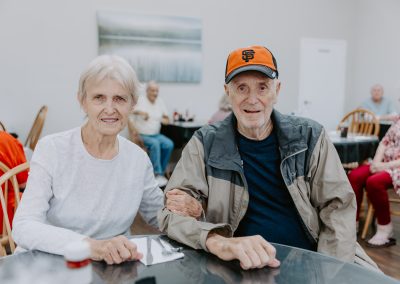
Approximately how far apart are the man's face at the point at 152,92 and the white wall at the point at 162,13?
0.50 meters

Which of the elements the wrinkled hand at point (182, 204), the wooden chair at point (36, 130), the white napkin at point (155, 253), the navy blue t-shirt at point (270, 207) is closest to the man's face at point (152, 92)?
the wooden chair at point (36, 130)

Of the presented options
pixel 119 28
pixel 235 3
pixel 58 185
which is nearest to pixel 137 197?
pixel 58 185

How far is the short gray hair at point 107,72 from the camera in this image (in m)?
1.33

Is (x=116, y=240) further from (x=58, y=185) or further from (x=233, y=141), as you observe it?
(x=233, y=141)

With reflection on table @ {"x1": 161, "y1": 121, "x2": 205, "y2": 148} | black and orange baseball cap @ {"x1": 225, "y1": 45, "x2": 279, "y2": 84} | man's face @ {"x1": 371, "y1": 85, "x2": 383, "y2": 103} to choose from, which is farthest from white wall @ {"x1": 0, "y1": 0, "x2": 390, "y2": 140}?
black and orange baseball cap @ {"x1": 225, "y1": 45, "x2": 279, "y2": 84}

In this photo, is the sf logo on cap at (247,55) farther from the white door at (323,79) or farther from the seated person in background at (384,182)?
the white door at (323,79)

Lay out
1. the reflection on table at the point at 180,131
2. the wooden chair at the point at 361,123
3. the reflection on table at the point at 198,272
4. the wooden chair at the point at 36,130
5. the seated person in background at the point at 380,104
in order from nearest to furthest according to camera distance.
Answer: the reflection on table at the point at 198,272 → the wooden chair at the point at 36,130 → the wooden chair at the point at 361,123 → the reflection on table at the point at 180,131 → the seated person in background at the point at 380,104

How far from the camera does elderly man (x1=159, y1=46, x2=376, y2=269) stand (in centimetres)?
135

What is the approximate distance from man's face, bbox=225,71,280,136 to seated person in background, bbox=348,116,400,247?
81.0 inches

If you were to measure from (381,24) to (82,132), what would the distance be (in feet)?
21.2

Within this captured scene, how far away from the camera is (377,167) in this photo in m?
3.17

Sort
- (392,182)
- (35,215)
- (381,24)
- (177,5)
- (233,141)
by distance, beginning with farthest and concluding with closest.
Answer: (381,24) < (177,5) < (392,182) < (233,141) < (35,215)

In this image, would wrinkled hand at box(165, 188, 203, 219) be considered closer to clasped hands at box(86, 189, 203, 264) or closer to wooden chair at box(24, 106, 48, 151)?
clasped hands at box(86, 189, 203, 264)

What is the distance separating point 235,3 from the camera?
603 cm
